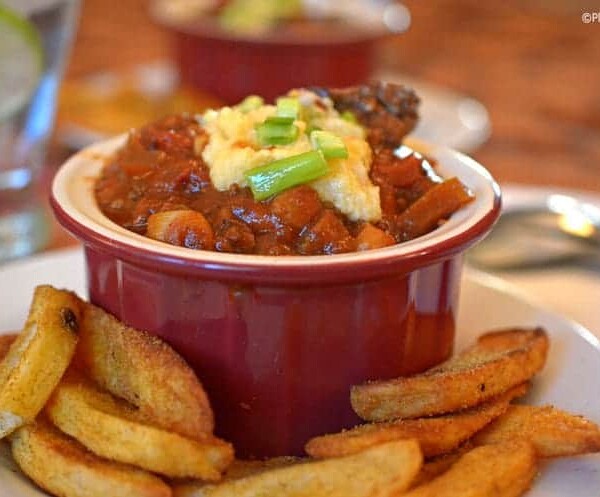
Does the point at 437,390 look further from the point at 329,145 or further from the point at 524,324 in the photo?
the point at 524,324

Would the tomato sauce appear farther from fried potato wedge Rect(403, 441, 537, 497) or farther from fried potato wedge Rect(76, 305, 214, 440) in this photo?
fried potato wedge Rect(403, 441, 537, 497)

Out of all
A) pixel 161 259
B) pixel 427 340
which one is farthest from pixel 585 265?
pixel 161 259

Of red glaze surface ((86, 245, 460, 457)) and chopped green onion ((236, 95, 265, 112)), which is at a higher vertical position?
chopped green onion ((236, 95, 265, 112))

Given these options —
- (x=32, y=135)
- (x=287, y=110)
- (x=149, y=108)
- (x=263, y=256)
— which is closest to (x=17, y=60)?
(x=32, y=135)

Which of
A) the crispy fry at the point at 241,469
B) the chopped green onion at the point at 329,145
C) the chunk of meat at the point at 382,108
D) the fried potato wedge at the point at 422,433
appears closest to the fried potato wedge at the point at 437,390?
the fried potato wedge at the point at 422,433

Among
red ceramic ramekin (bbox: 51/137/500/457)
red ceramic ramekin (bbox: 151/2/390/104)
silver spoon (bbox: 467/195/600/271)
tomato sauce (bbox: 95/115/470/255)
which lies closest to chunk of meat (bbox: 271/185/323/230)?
tomato sauce (bbox: 95/115/470/255)

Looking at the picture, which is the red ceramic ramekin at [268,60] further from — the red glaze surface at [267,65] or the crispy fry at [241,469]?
Answer: the crispy fry at [241,469]
